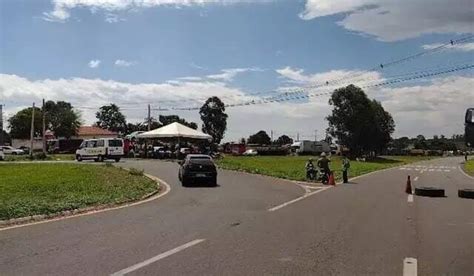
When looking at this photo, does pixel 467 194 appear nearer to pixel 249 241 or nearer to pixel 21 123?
pixel 249 241

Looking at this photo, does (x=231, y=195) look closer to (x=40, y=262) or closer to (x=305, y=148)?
(x=40, y=262)

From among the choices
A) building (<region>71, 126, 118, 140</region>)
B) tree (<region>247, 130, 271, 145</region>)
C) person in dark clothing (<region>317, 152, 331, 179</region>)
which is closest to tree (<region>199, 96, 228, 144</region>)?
building (<region>71, 126, 118, 140</region>)

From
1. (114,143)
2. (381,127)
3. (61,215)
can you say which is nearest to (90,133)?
(381,127)

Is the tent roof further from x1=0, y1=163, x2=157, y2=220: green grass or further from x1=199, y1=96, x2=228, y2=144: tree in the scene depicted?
x1=199, y1=96, x2=228, y2=144: tree

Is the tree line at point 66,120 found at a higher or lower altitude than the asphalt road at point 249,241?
higher

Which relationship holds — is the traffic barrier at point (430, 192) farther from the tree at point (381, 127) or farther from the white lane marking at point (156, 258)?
the tree at point (381, 127)

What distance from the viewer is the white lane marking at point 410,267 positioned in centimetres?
845

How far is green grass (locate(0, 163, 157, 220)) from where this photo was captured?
52.9 ft

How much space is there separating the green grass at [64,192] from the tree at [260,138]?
441ft

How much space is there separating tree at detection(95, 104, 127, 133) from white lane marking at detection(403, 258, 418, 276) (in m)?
131

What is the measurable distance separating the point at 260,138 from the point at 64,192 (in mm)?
144254

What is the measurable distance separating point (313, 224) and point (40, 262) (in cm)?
680

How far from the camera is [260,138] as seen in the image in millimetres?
164625

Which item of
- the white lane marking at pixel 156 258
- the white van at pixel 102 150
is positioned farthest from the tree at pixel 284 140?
the white lane marking at pixel 156 258
